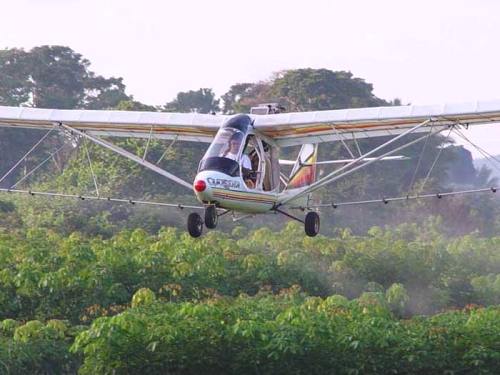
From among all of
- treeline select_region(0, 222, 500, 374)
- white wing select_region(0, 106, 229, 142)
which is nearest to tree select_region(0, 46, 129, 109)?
treeline select_region(0, 222, 500, 374)

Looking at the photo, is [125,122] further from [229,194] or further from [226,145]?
[229,194]

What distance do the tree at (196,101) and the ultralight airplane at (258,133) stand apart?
227ft

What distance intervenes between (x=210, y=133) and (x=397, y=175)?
4482cm

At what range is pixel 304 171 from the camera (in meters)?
Answer: 28.8

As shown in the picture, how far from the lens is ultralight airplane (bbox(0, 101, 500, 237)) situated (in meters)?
25.0

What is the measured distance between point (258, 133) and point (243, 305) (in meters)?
3.34

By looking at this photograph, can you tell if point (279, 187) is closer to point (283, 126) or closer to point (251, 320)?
point (283, 126)

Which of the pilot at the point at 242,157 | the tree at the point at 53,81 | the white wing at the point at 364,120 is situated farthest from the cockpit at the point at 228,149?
the tree at the point at 53,81

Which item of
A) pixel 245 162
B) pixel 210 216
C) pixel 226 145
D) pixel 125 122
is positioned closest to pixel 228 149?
pixel 226 145

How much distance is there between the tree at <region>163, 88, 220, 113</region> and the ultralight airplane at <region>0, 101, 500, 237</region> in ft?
227

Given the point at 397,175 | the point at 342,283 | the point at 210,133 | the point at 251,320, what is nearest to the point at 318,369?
the point at 251,320

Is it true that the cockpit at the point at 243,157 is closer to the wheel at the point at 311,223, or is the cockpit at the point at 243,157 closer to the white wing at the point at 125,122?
the white wing at the point at 125,122

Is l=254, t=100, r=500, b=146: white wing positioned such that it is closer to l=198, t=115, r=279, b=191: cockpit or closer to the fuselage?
l=198, t=115, r=279, b=191: cockpit

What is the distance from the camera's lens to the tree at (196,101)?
99.2 metres
